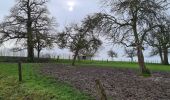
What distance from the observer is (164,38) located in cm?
3981

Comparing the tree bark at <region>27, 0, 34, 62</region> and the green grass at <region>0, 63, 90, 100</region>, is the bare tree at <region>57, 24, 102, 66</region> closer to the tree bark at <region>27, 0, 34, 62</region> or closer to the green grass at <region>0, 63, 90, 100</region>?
the tree bark at <region>27, 0, 34, 62</region>

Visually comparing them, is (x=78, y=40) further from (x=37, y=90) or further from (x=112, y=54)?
(x=112, y=54)

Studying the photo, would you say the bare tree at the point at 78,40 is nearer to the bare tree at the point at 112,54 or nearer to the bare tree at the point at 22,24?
the bare tree at the point at 22,24

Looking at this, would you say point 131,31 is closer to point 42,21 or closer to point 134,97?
point 134,97

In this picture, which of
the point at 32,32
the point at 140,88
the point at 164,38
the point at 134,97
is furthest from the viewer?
the point at 32,32

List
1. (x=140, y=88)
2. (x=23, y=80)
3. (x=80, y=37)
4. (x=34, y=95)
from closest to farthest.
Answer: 1. (x=34, y=95)
2. (x=140, y=88)
3. (x=23, y=80)
4. (x=80, y=37)

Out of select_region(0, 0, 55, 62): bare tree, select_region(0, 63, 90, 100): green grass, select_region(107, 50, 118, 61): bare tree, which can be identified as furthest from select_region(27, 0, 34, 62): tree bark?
select_region(107, 50, 118, 61): bare tree

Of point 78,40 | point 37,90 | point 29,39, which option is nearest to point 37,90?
point 37,90

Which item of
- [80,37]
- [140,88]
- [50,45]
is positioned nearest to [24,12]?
[50,45]

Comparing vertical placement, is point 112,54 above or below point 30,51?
above

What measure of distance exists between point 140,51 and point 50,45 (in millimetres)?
38716

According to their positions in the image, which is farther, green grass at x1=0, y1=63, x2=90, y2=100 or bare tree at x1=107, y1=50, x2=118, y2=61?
bare tree at x1=107, y1=50, x2=118, y2=61

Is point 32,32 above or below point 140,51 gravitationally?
above

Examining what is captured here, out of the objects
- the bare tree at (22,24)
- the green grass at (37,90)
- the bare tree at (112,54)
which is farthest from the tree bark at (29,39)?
the bare tree at (112,54)
